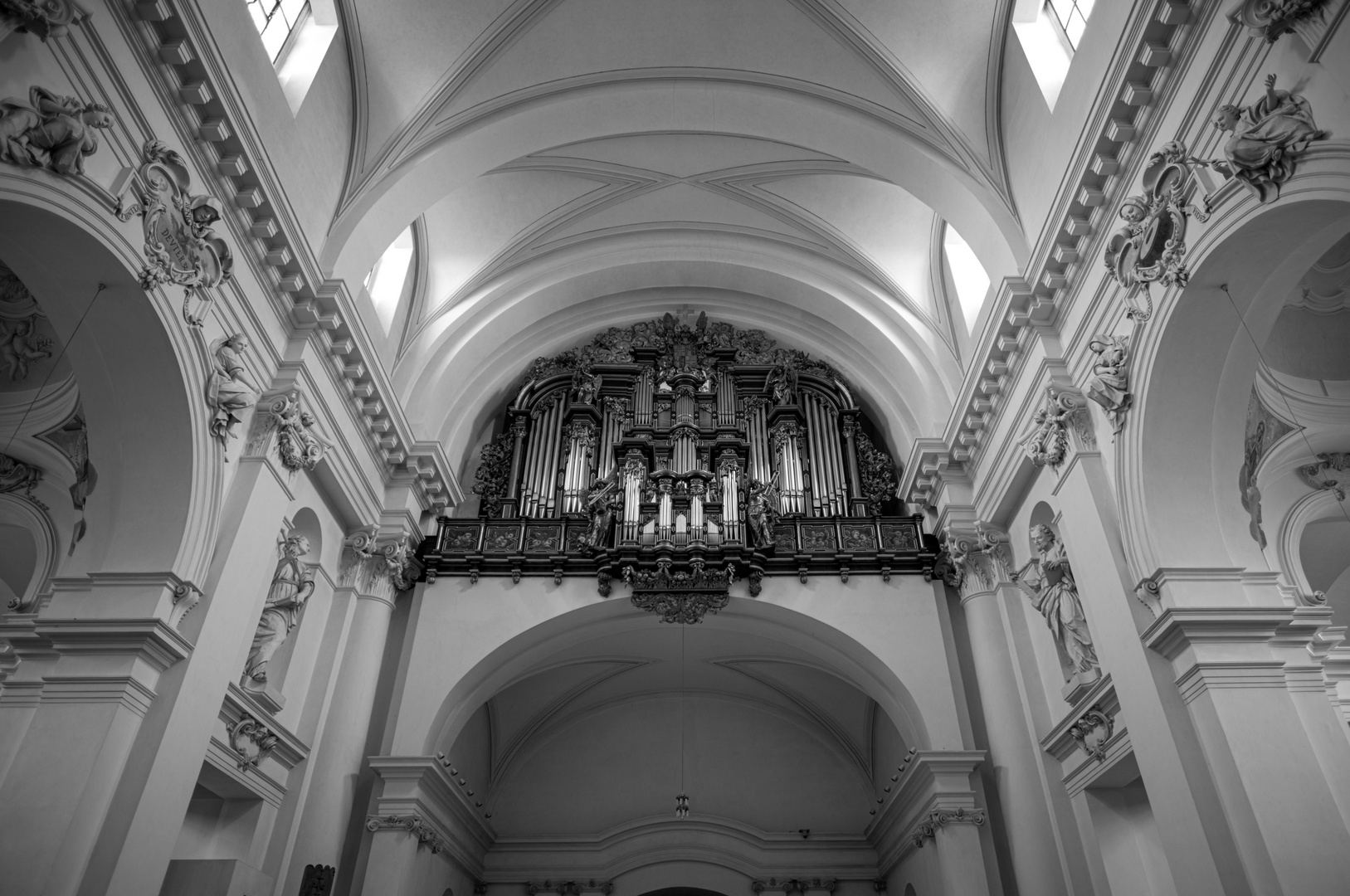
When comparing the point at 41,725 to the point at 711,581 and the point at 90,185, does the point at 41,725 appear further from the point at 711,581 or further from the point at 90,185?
the point at 711,581

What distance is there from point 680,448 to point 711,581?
2046 mm

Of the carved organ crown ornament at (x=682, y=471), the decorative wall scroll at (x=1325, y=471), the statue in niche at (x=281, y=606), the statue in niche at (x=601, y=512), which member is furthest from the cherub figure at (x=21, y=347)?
the decorative wall scroll at (x=1325, y=471)

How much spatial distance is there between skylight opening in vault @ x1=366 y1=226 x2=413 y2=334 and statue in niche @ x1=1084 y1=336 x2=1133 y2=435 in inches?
325

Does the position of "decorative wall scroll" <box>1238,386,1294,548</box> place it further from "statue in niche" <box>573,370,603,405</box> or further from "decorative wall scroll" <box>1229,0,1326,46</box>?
"statue in niche" <box>573,370,603,405</box>

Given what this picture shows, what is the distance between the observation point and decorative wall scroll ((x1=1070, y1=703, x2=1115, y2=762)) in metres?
7.81

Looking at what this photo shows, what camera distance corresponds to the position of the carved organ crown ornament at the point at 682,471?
1145 centimetres

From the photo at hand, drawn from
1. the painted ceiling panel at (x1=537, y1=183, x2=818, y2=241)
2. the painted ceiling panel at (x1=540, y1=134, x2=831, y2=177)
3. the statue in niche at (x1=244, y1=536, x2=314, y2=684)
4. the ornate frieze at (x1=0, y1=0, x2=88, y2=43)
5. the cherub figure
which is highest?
the painted ceiling panel at (x1=537, y1=183, x2=818, y2=241)

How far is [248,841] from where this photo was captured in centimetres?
835

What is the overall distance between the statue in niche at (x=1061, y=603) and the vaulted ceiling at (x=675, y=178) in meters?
2.81

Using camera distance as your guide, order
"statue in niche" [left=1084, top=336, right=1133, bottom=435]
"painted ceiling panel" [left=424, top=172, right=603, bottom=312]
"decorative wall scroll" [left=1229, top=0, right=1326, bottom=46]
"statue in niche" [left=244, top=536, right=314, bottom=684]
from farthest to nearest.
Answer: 1. "painted ceiling panel" [left=424, top=172, right=603, bottom=312]
2. "statue in niche" [left=244, top=536, right=314, bottom=684]
3. "statue in niche" [left=1084, top=336, right=1133, bottom=435]
4. "decorative wall scroll" [left=1229, top=0, right=1326, bottom=46]

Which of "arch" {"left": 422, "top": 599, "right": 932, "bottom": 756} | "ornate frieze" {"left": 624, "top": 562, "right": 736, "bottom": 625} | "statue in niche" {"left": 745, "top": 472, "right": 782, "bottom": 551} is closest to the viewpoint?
"arch" {"left": 422, "top": 599, "right": 932, "bottom": 756}

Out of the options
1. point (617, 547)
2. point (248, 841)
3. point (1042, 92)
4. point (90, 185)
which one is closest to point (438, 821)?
point (248, 841)

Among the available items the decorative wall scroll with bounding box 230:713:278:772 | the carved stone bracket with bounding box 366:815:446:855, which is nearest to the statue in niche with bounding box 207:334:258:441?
the decorative wall scroll with bounding box 230:713:278:772

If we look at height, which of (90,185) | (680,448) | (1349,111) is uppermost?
(680,448)
